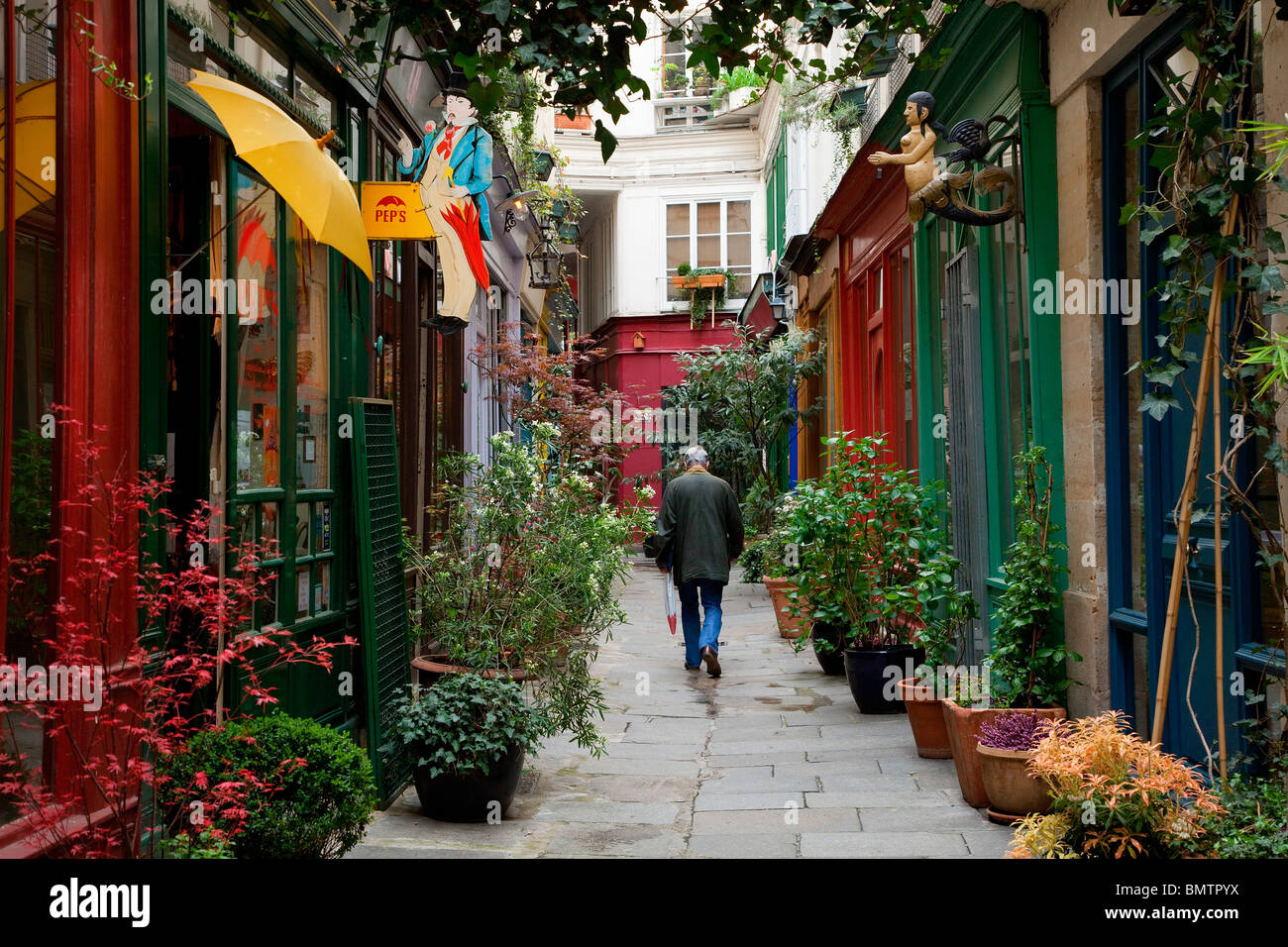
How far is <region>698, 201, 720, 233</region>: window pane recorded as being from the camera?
26328 millimetres

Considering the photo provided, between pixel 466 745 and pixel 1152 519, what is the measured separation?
3.34m

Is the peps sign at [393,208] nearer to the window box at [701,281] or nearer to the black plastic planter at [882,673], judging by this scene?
the black plastic planter at [882,673]

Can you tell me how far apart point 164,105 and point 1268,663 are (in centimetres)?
448

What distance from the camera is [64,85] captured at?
419 centimetres

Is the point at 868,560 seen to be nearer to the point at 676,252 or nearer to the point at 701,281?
the point at 701,281

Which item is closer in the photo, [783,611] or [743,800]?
[743,800]

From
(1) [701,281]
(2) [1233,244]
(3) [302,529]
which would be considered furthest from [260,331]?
(1) [701,281]

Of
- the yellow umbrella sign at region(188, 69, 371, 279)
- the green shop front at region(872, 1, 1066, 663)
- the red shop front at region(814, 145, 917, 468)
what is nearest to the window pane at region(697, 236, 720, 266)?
the red shop front at region(814, 145, 917, 468)

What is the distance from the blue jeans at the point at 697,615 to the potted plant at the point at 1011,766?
486 cm

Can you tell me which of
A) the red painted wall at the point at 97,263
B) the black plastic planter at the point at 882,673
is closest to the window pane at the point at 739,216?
the black plastic planter at the point at 882,673

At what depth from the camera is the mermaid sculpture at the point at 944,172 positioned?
7.00m

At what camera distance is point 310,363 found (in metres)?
6.54

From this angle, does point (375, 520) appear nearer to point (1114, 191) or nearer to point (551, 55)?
point (551, 55)

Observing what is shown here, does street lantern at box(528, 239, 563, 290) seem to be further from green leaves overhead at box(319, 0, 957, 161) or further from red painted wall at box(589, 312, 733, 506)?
green leaves overhead at box(319, 0, 957, 161)
